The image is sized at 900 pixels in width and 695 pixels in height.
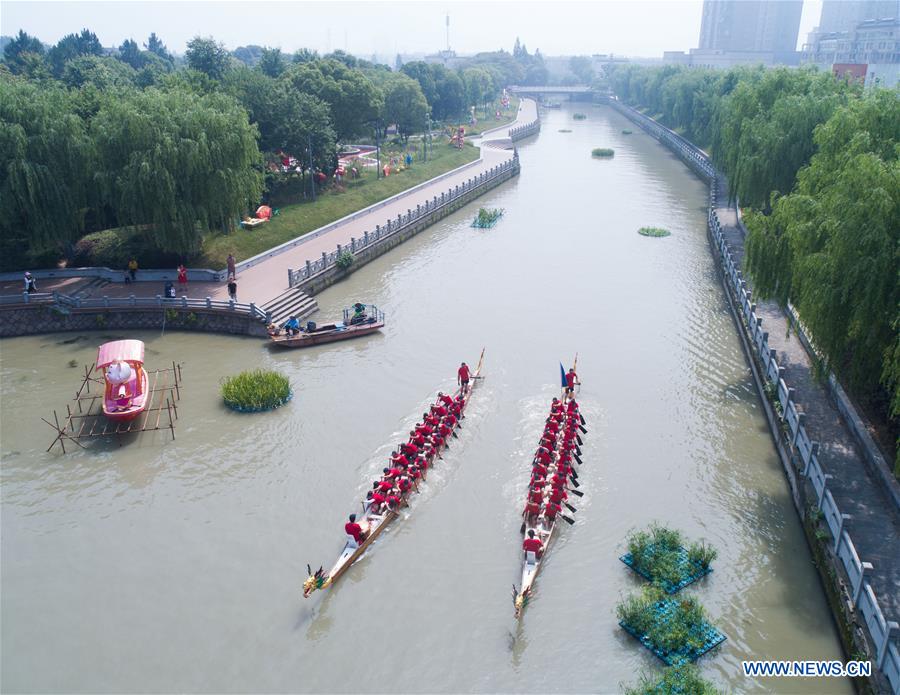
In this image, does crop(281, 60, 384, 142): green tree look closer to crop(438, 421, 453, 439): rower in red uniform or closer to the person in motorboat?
the person in motorboat

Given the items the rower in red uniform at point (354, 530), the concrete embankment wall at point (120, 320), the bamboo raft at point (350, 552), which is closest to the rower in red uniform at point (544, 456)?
the bamboo raft at point (350, 552)

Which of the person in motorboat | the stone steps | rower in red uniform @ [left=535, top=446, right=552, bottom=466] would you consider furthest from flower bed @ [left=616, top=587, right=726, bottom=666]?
the stone steps

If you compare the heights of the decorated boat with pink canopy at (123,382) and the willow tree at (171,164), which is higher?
the willow tree at (171,164)

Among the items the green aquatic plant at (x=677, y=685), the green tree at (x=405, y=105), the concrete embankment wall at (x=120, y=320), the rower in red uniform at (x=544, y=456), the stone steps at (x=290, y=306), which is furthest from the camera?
the green tree at (x=405, y=105)

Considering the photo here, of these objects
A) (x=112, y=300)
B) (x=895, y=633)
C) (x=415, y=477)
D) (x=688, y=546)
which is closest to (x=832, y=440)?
(x=688, y=546)

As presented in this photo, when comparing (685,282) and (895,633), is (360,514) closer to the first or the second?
(895,633)

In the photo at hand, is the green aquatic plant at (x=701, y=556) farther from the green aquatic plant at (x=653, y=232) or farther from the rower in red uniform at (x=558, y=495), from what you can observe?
the green aquatic plant at (x=653, y=232)

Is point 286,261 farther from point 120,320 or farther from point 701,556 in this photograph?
point 701,556
